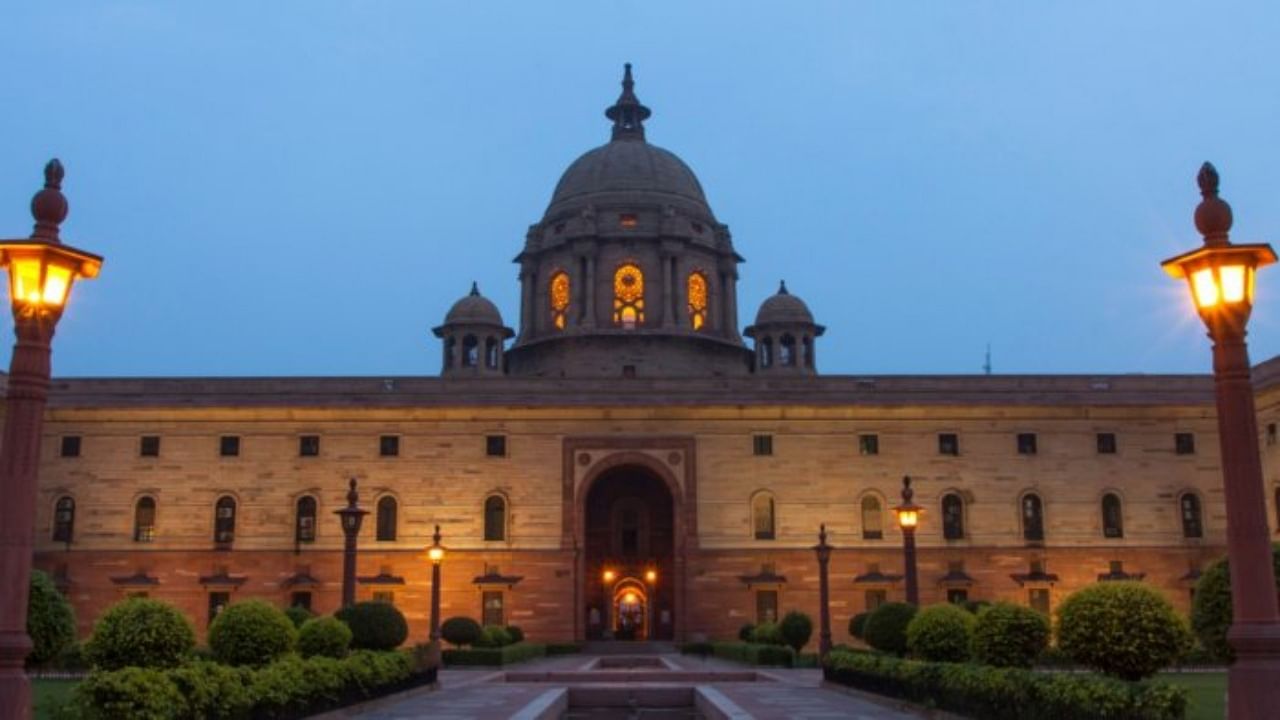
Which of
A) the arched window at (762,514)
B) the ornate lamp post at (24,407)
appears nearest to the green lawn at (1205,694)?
the ornate lamp post at (24,407)

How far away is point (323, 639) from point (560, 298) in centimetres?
3868

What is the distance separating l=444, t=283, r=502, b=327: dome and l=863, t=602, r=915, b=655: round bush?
34.6 metres

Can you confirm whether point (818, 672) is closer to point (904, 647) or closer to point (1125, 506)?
point (904, 647)

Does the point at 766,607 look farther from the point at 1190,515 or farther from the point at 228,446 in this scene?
the point at 228,446

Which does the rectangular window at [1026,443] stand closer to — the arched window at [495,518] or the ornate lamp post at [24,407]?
the arched window at [495,518]

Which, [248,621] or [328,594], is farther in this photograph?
[328,594]

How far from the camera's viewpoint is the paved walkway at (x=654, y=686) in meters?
19.8

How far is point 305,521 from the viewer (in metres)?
46.2

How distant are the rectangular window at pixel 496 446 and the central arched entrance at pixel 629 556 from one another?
417 centimetres

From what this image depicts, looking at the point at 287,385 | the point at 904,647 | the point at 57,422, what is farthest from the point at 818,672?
the point at 57,422

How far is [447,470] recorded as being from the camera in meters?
46.7

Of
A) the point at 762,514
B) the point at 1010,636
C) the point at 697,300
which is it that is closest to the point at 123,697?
the point at 1010,636

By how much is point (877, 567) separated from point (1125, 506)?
33.2 ft

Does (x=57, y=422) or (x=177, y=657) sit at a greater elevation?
(x=57, y=422)
